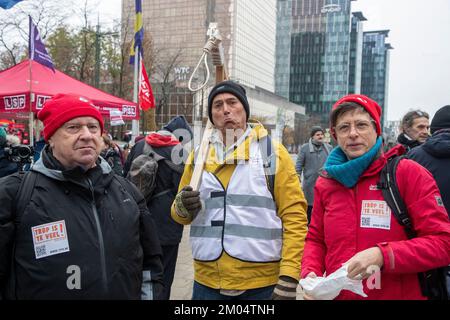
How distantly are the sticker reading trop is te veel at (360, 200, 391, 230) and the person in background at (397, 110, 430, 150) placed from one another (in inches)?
120

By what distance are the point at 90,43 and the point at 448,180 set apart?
868 inches

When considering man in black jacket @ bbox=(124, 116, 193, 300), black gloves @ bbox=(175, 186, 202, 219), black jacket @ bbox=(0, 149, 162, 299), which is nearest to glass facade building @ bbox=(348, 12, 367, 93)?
man in black jacket @ bbox=(124, 116, 193, 300)

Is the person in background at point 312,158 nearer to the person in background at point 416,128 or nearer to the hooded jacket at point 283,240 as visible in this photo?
the person in background at point 416,128

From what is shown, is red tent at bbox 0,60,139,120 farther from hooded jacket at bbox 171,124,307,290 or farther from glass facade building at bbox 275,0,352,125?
glass facade building at bbox 275,0,352,125

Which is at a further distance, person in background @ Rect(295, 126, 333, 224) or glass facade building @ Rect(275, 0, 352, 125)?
glass facade building @ Rect(275, 0, 352, 125)

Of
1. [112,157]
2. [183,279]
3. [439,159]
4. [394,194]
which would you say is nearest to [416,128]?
[439,159]

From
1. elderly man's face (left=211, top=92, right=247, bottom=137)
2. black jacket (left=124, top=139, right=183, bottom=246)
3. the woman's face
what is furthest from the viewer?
black jacket (left=124, top=139, right=183, bottom=246)

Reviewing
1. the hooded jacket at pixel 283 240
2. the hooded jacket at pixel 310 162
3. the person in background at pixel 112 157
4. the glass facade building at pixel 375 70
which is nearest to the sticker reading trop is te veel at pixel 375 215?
the hooded jacket at pixel 283 240

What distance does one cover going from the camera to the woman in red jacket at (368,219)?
167cm

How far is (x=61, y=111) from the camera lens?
200cm

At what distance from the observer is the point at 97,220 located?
6.10 feet

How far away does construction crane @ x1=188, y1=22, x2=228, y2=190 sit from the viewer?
7.97 feet

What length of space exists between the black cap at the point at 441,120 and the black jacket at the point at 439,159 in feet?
0.36

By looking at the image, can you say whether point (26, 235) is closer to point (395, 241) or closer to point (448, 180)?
point (395, 241)
